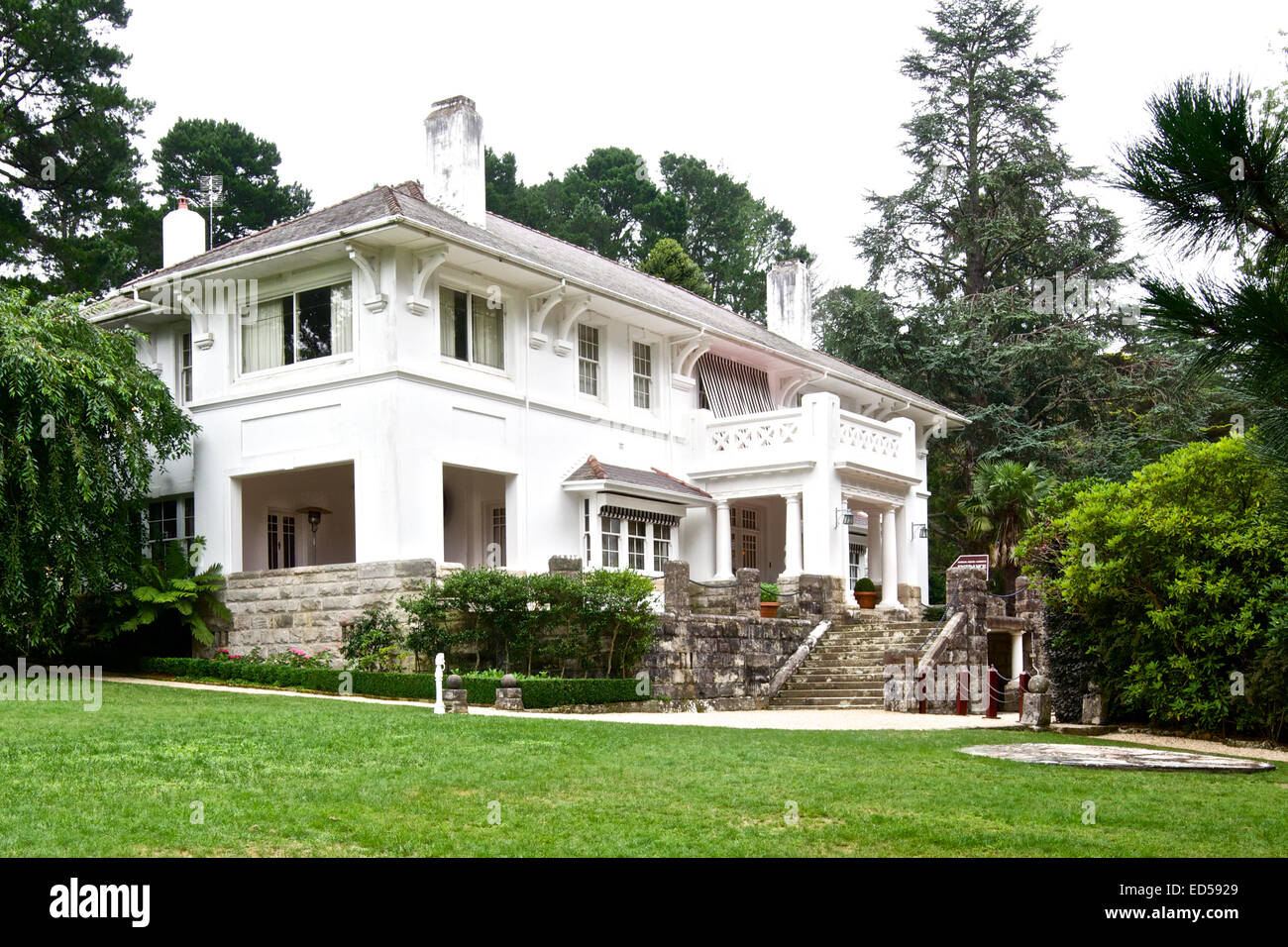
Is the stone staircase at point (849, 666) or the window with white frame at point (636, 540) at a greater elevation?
the window with white frame at point (636, 540)

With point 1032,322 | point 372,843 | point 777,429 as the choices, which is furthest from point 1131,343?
point 372,843

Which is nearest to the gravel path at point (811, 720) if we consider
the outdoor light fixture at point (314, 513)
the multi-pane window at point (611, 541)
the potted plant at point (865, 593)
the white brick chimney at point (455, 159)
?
the multi-pane window at point (611, 541)

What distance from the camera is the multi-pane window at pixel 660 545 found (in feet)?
87.9

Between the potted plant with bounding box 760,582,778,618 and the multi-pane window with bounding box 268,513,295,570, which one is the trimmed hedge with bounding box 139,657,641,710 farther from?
the potted plant with bounding box 760,582,778,618

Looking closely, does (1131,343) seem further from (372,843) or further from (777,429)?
(372,843)

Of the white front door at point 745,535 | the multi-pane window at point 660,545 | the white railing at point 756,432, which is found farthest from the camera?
the white front door at point 745,535

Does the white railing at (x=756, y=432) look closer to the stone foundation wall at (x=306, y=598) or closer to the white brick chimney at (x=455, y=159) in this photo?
the white brick chimney at (x=455, y=159)

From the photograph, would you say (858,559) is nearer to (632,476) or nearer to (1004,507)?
(1004,507)

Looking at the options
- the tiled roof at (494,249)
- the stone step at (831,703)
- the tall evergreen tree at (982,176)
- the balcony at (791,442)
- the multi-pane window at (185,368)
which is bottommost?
the stone step at (831,703)

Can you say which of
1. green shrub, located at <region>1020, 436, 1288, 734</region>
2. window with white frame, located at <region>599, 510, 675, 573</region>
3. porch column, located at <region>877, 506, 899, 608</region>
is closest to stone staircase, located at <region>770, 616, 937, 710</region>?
porch column, located at <region>877, 506, 899, 608</region>

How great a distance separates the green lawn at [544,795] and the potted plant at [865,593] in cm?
1441

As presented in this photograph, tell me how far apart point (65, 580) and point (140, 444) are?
7.86 ft
